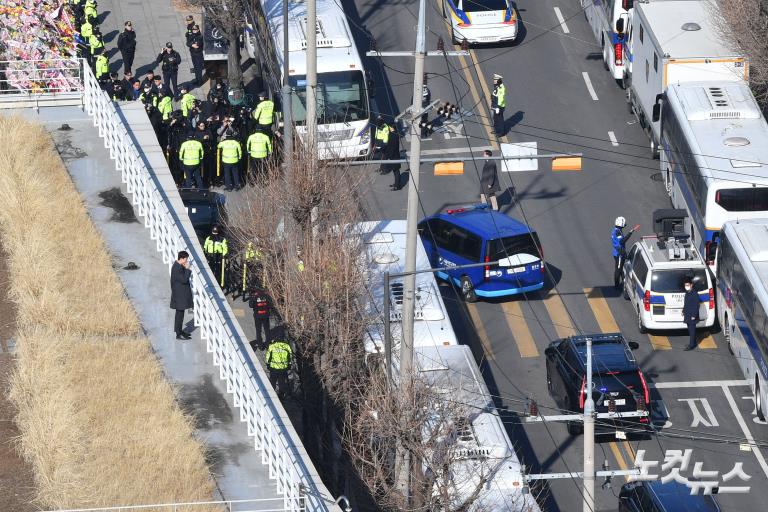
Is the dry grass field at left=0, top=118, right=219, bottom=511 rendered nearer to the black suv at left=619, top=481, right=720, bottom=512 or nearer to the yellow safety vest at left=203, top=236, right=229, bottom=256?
the yellow safety vest at left=203, top=236, right=229, bottom=256

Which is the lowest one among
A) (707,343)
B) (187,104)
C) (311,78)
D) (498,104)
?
(707,343)

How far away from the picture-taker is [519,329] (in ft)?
124

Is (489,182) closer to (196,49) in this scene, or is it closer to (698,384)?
(698,384)

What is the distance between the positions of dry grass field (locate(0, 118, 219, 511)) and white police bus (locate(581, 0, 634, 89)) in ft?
64.1

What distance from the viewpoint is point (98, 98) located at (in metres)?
33.3

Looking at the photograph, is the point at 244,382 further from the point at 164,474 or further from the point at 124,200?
the point at 124,200

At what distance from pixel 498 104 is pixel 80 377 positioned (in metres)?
21.2

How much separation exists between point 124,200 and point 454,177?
14.0 metres

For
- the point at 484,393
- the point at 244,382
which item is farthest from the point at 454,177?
the point at 244,382

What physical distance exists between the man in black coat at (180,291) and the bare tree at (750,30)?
19016 millimetres

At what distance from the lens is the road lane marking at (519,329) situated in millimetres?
37156

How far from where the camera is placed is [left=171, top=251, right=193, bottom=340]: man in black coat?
27.3m

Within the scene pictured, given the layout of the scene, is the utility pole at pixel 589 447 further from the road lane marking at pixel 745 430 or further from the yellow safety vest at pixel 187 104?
the yellow safety vest at pixel 187 104

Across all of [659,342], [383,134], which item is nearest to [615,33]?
[383,134]
